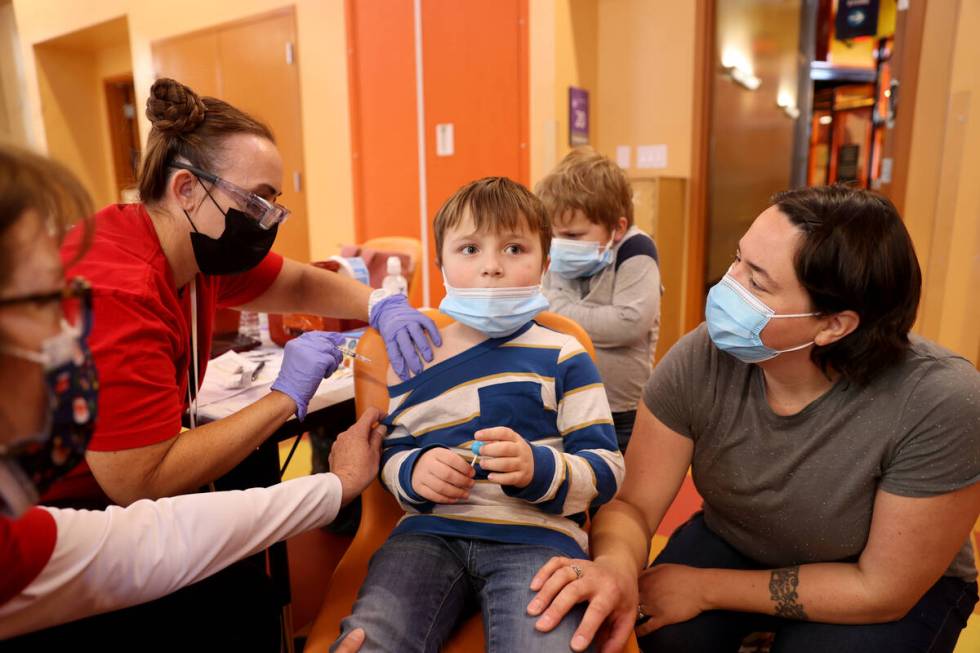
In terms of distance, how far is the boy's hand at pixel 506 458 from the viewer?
98 cm

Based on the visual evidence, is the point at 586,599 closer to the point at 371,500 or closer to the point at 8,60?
the point at 371,500

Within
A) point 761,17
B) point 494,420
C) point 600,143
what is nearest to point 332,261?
point 494,420

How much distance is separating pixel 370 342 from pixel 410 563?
0.45 metres

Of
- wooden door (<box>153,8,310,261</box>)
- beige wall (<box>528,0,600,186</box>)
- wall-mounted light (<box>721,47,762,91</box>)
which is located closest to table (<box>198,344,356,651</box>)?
beige wall (<box>528,0,600,186</box>)

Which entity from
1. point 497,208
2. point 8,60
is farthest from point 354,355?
point 8,60

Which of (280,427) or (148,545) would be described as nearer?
(148,545)

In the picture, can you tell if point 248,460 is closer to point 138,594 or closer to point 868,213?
point 138,594

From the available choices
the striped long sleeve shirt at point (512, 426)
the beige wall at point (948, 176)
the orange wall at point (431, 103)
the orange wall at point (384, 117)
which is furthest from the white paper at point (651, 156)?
the striped long sleeve shirt at point (512, 426)

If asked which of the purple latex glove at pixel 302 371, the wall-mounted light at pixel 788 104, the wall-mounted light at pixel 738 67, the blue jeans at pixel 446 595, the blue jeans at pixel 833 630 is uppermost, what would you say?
the wall-mounted light at pixel 738 67

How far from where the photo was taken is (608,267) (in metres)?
1.98

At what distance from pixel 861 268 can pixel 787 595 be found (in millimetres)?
587

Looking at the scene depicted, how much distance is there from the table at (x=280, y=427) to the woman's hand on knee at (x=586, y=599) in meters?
0.60

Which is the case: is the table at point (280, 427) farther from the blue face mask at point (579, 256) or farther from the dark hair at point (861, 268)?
the dark hair at point (861, 268)

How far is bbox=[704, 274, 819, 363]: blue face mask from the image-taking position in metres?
1.11
